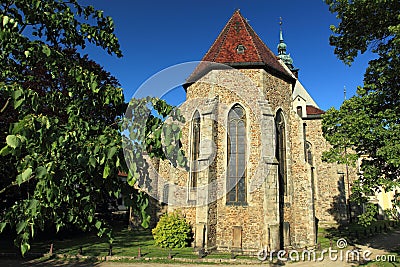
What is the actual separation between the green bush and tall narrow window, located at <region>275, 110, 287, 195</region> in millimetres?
5485

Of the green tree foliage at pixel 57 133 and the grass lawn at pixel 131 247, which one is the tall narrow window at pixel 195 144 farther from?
the green tree foliage at pixel 57 133

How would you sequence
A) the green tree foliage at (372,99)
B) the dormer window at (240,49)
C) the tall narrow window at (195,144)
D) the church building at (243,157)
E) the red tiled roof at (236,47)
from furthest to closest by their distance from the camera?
1. the tall narrow window at (195,144)
2. the dormer window at (240,49)
3. the red tiled roof at (236,47)
4. the church building at (243,157)
5. the green tree foliage at (372,99)

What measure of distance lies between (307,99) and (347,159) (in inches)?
694

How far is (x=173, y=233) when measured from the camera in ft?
48.1

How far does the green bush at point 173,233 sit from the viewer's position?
14617 mm

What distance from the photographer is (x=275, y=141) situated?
15.2m

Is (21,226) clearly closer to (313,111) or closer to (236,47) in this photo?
(236,47)

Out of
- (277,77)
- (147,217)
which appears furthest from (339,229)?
(147,217)

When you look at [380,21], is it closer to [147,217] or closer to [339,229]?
[147,217]

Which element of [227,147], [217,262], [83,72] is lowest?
[217,262]

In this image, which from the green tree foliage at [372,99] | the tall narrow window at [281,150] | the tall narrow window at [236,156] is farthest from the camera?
the tall narrow window at [281,150]

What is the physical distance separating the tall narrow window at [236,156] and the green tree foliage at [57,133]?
11.1 metres

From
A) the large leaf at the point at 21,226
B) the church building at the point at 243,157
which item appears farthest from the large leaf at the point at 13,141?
the church building at the point at 243,157

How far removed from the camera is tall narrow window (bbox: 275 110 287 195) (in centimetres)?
1553
